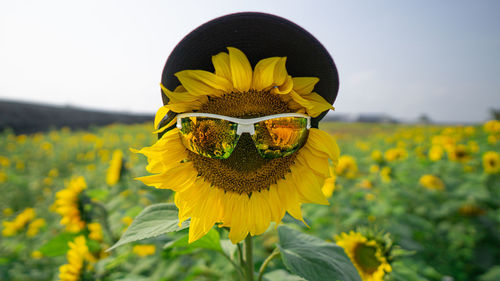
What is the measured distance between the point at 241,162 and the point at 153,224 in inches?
16.3

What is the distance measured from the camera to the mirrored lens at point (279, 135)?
2.73 ft

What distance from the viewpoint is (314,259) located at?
951 millimetres

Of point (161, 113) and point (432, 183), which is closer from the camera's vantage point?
point (161, 113)

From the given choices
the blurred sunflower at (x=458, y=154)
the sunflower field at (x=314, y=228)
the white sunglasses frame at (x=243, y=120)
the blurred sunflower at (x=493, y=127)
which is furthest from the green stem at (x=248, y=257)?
the blurred sunflower at (x=493, y=127)

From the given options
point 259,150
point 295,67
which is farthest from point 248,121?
point 295,67

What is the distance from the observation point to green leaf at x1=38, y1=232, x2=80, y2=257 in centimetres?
175

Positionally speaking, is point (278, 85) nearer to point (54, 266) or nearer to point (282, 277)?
point (282, 277)

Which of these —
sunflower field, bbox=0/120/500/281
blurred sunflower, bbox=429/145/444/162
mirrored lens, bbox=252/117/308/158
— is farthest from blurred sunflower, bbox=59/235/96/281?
blurred sunflower, bbox=429/145/444/162

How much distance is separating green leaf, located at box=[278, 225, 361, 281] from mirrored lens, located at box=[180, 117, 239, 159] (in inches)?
19.2

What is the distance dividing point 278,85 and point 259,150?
0.24m

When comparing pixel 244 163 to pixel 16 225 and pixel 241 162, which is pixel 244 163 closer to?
pixel 241 162

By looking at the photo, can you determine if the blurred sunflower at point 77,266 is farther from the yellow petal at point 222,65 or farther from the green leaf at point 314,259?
the yellow petal at point 222,65

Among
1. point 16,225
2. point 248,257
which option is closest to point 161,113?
point 248,257

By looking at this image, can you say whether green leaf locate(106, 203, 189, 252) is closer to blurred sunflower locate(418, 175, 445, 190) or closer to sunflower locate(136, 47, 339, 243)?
sunflower locate(136, 47, 339, 243)
